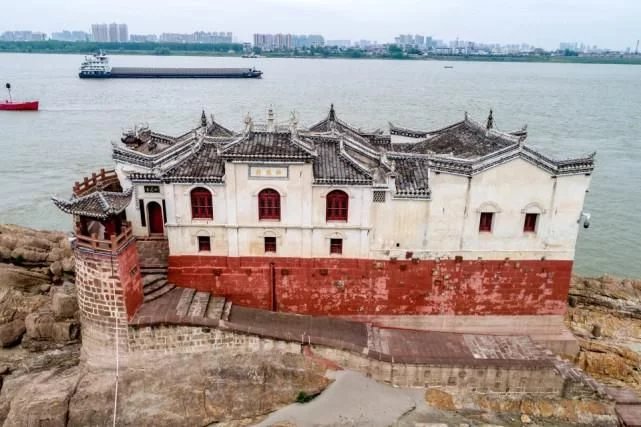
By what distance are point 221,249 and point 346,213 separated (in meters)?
5.65

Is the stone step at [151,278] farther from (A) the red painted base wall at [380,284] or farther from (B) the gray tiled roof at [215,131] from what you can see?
(B) the gray tiled roof at [215,131]

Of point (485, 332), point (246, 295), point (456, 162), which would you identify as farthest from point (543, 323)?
point (246, 295)

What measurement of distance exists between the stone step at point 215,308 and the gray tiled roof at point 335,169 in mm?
6802

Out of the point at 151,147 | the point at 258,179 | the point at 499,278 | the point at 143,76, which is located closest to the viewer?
the point at 258,179

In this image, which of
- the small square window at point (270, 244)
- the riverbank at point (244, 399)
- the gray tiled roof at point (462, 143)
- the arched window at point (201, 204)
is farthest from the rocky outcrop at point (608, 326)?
the arched window at point (201, 204)

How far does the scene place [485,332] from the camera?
24250 mm

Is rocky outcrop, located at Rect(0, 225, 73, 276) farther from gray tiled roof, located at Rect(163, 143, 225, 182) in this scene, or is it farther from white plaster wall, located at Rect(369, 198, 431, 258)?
white plaster wall, located at Rect(369, 198, 431, 258)

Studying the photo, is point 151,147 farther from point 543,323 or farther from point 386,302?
point 543,323

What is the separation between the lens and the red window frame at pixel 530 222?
22828 millimetres

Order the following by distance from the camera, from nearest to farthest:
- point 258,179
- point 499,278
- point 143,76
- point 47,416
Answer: point 47,416 → point 258,179 → point 499,278 → point 143,76

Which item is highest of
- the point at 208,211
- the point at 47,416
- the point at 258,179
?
the point at 258,179

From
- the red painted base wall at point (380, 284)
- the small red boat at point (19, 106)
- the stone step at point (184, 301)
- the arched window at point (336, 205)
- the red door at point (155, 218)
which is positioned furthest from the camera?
the small red boat at point (19, 106)

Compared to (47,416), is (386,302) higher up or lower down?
higher up

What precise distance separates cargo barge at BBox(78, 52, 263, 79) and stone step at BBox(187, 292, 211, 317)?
107 m
